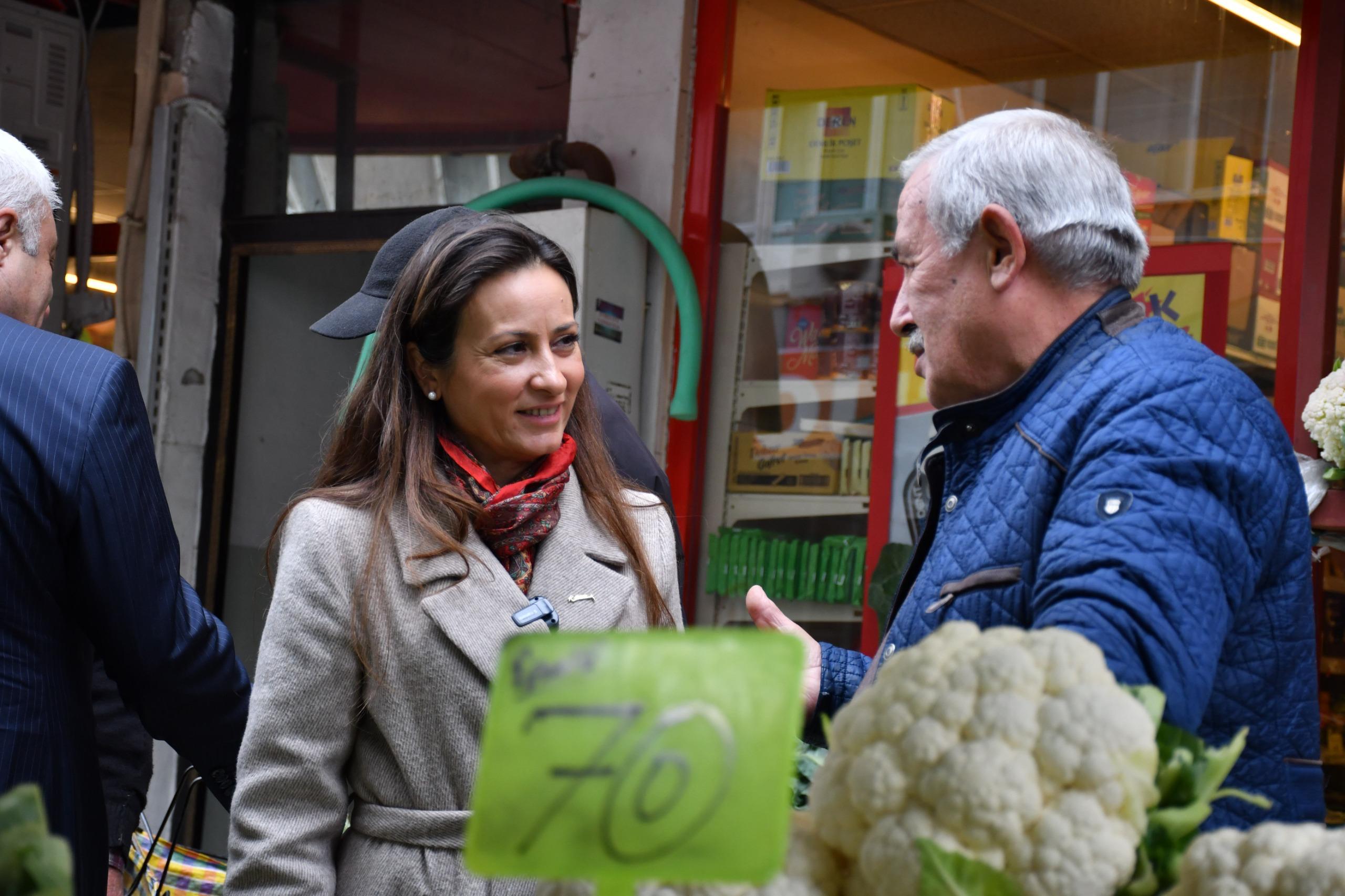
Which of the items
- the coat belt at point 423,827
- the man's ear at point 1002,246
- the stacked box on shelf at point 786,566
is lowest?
the coat belt at point 423,827

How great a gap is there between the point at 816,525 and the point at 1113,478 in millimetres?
2838

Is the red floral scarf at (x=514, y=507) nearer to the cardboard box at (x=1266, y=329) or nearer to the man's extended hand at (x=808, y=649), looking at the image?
the man's extended hand at (x=808, y=649)

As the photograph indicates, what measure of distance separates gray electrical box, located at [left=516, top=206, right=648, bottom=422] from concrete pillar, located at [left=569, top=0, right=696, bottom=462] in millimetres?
65

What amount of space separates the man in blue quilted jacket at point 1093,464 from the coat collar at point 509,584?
0.51 meters

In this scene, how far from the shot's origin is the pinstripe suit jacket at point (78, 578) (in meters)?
1.83

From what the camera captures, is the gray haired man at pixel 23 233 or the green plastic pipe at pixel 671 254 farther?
the green plastic pipe at pixel 671 254

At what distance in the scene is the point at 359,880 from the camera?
1.78 metres

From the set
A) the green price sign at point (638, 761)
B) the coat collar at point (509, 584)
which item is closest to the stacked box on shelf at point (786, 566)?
the coat collar at point (509, 584)

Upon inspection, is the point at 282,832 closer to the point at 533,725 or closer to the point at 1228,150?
the point at 533,725

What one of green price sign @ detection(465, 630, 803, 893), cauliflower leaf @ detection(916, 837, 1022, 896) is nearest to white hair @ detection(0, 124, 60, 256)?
green price sign @ detection(465, 630, 803, 893)

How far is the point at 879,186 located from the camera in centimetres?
397

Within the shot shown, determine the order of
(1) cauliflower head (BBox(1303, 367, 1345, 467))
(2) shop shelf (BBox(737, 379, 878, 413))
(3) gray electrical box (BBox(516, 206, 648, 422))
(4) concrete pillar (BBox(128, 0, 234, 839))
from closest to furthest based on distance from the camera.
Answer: (1) cauliflower head (BBox(1303, 367, 1345, 467))
(3) gray electrical box (BBox(516, 206, 648, 422))
(2) shop shelf (BBox(737, 379, 878, 413))
(4) concrete pillar (BBox(128, 0, 234, 839))

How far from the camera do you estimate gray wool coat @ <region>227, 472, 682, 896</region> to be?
68.7 inches

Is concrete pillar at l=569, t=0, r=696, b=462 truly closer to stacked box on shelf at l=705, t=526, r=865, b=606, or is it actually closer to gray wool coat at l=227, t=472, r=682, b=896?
stacked box on shelf at l=705, t=526, r=865, b=606
